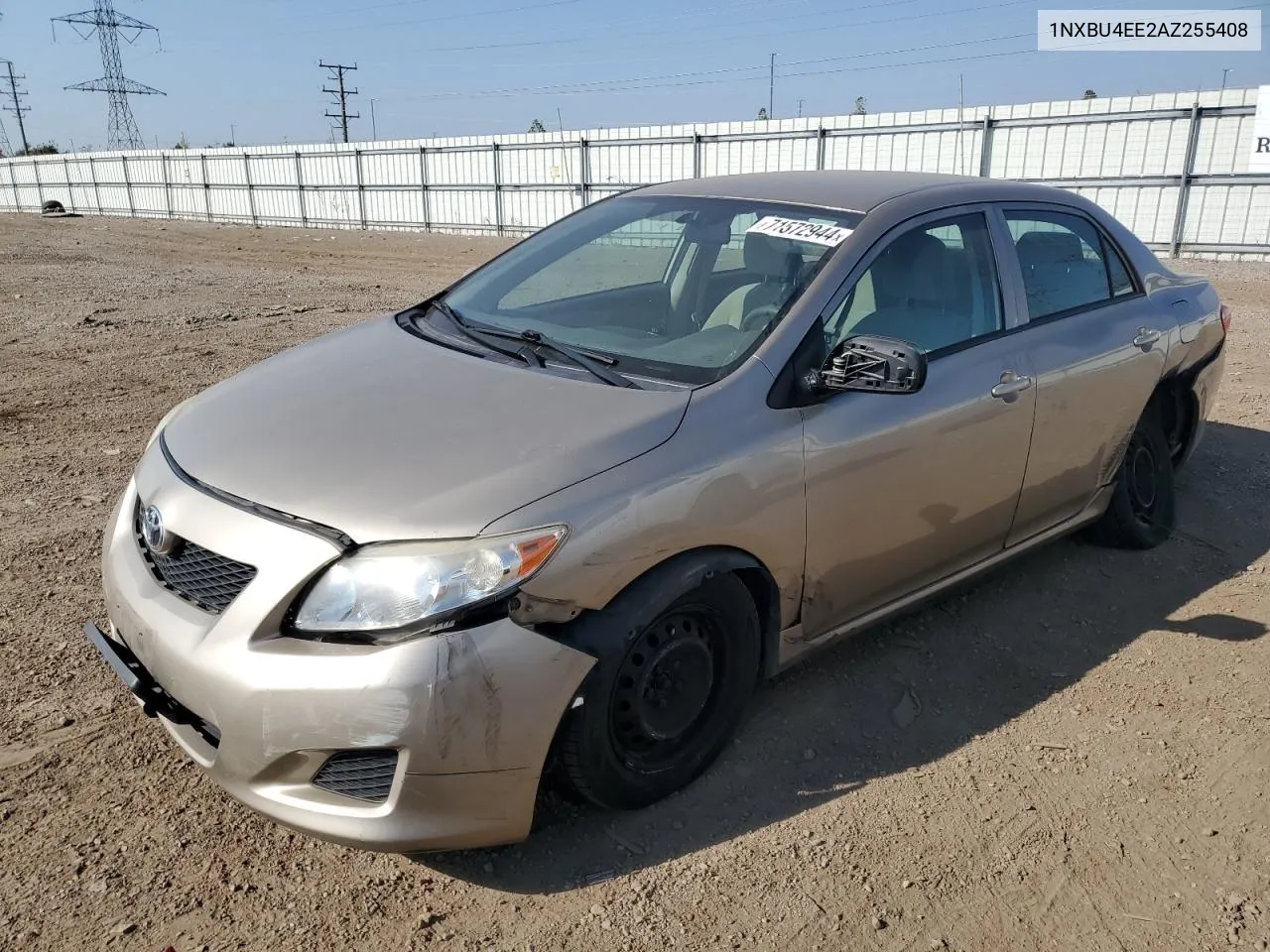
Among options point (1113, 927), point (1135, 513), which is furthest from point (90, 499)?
point (1135, 513)

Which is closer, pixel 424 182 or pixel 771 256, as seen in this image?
pixel 771 256

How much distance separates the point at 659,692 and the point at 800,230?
164 cm

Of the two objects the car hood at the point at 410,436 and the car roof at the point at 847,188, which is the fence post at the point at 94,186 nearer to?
the car roof at the point at 847,188

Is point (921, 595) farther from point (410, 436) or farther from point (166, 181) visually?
point (166, 181)

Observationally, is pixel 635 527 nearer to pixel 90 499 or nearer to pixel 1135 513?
pixel 1135 513

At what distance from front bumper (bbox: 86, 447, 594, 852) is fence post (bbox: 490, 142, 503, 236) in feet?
78.8

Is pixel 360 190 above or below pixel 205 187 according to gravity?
above

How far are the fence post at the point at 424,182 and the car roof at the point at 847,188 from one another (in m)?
24.6

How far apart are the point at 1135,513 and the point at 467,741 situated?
11.8ft

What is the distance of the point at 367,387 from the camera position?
2.95 meters

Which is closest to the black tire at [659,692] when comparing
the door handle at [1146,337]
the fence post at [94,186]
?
the door handle at [1146,337]

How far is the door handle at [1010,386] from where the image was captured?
3.47 meters

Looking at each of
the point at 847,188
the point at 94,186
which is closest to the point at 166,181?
the point at 94,186

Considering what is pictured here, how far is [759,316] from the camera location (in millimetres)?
3072
